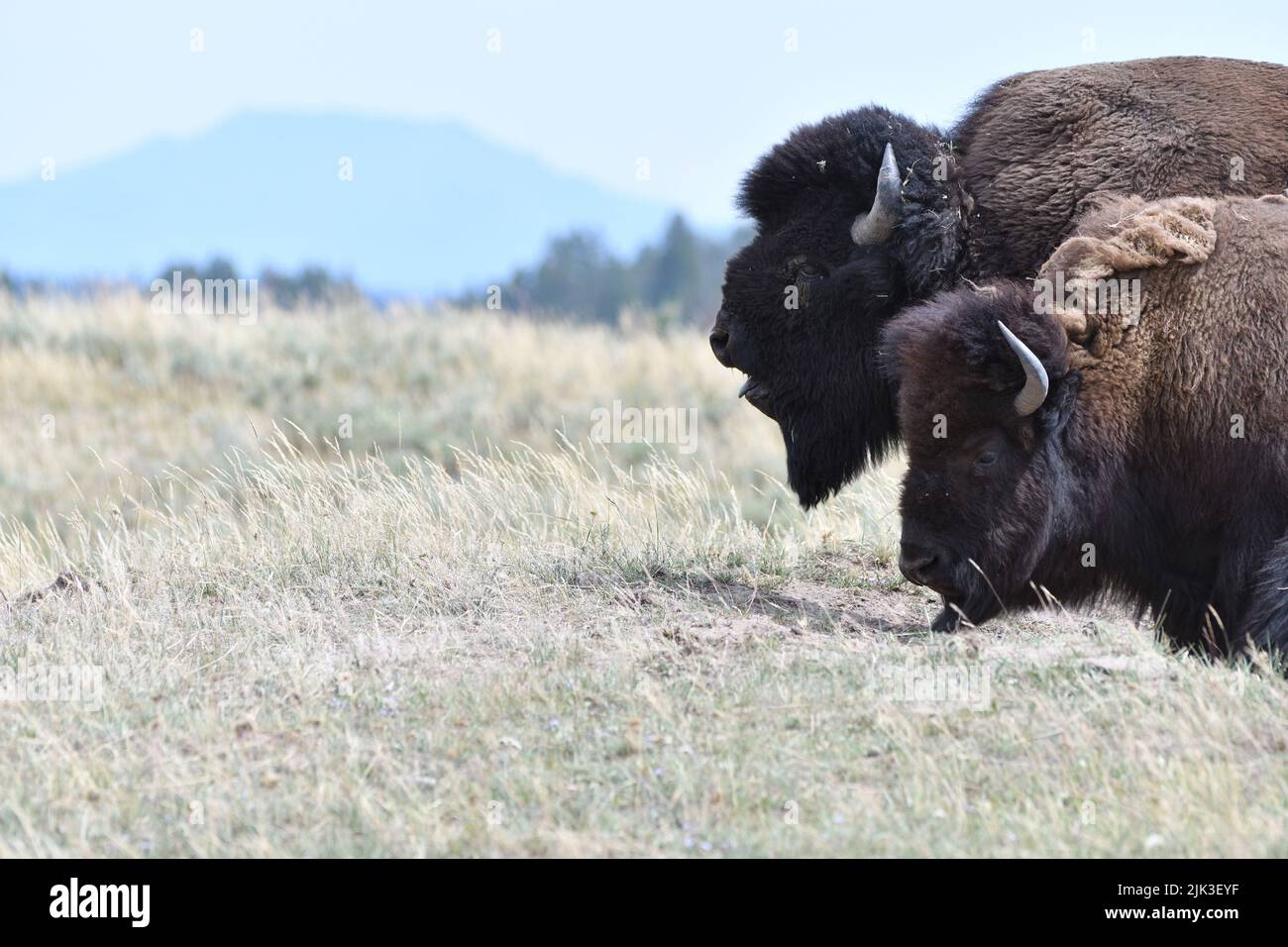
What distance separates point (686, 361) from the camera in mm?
21281

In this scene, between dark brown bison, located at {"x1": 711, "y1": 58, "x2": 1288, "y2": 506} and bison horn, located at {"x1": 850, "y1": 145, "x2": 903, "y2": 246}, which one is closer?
dark brown bison, located at {"x1": 711, "y1": 58, "x2": 1288, "y2": 506}

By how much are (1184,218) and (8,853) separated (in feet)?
15.3

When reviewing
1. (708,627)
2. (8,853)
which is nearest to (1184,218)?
(708,627)

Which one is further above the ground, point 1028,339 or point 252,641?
point 1028,339

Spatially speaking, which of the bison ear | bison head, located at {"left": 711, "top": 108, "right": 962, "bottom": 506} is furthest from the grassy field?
the bison ear

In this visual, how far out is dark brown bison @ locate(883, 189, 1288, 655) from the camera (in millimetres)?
5836

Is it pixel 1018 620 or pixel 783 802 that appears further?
pixel 1018 620

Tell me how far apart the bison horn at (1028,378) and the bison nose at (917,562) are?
24.7 inches

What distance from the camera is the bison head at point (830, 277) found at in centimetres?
732

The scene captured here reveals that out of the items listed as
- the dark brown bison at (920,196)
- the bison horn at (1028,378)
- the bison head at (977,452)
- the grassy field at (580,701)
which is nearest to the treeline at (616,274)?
the dark brown bison at (920,196)

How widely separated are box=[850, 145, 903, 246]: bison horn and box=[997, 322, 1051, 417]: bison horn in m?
1.55
